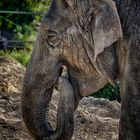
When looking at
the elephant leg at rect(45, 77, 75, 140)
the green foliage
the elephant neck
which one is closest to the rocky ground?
the elephant leg at rect(45, 77, 75, 140)

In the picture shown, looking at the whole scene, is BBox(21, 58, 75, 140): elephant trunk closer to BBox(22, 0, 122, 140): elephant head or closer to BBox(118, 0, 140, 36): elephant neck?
BBox(22, 0, 122, 140): elephant head

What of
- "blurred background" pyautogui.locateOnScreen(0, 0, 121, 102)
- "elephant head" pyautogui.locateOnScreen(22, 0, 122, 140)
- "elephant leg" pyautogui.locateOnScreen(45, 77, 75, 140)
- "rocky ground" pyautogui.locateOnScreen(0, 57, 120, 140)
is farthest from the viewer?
"blurred background" pyautogui.locateOnScreen(0, 0, 121, 102)

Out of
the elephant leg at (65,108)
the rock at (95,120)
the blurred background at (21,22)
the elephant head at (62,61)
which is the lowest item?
the rock at (95,120)

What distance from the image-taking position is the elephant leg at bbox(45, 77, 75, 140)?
3.70m

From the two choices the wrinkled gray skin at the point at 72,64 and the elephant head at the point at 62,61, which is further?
the elephant head at the point at 62,61

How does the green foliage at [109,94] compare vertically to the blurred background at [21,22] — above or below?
below

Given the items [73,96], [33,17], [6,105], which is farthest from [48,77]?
[33,17]

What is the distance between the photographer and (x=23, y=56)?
10602 mm

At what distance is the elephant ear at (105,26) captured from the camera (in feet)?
11.1

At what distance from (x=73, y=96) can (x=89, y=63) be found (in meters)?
0.23

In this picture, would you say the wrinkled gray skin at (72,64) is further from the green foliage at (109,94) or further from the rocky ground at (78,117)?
the green foliage at (109,94)

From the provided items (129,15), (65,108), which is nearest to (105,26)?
(129,15)

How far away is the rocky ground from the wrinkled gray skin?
1.18m

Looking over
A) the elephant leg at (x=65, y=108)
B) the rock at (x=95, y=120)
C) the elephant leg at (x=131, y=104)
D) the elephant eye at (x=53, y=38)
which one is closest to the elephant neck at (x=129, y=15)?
the elephant leg at (x=131, y=104)
